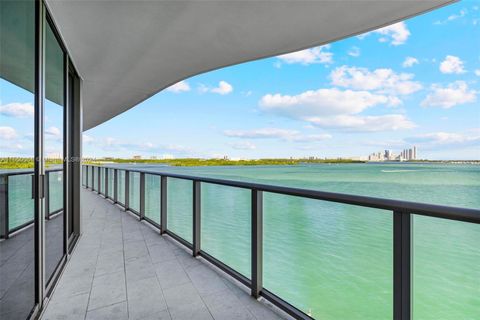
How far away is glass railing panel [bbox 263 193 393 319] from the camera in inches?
65.7

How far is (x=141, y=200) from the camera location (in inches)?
195

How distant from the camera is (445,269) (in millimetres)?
1658

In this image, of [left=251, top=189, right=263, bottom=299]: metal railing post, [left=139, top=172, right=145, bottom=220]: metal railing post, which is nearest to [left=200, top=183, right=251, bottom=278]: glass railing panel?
[left=251, top=189, right=263, bottom=299]: metal railing post

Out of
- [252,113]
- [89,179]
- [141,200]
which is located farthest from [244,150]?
[141,200]

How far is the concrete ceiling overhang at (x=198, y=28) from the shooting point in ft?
7.50

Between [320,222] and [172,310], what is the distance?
1316mm

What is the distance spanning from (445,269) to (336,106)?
21469 millimetres

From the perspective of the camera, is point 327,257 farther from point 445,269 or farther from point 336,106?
point 336,106

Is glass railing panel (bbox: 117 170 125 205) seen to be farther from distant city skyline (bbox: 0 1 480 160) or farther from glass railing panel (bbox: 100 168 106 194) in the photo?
distant city skyline (bbox: 0 1 480 160)

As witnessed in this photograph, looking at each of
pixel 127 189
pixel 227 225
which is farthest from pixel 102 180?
pixel 227 225

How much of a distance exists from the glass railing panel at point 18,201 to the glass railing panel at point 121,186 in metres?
2.87

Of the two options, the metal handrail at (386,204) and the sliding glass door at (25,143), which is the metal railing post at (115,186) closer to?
the sliding glass door at (25,143)

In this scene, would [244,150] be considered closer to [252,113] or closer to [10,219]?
[252,113]

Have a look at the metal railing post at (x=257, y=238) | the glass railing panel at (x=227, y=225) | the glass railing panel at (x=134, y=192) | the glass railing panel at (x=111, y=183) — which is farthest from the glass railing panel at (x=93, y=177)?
the metal railing post at (x=257, y=238)
